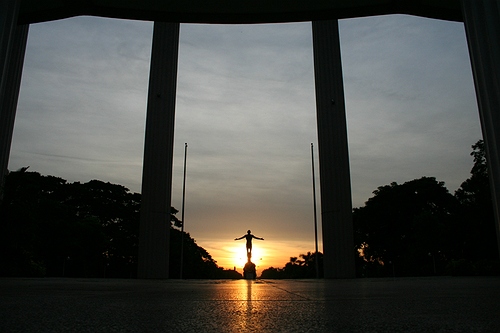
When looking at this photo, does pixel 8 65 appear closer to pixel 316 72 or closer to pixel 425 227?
pixel 316 72

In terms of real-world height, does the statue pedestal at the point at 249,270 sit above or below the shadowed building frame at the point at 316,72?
below

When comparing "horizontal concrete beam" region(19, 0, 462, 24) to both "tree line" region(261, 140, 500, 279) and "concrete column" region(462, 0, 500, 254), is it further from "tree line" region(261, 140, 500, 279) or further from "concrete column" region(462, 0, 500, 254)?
"tree line" region(261, 140, 500, 279)

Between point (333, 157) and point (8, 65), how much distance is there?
15.8 meters

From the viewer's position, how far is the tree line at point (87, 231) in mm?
36272

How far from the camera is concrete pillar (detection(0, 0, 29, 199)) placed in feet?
12.7

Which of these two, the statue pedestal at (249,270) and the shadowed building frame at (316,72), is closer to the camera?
the shadowed building frame at (316,72)

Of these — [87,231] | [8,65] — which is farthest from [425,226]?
[8,65]

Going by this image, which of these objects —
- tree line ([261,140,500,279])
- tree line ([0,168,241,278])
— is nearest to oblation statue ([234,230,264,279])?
tree line ([0,168,241,278])

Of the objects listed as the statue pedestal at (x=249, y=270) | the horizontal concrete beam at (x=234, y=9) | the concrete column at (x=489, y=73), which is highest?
the horizontal concrete beam at (x=234, y=9)

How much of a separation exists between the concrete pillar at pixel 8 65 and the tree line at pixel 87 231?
38.0 feet

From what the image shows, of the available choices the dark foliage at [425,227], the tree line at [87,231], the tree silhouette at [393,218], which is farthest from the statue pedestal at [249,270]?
the tree silhouette at [393,218]

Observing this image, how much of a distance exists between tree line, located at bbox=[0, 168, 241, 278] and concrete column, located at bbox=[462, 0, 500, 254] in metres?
21.3

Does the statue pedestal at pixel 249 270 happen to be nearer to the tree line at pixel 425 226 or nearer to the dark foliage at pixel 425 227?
the dark foliage at pixel 425 227

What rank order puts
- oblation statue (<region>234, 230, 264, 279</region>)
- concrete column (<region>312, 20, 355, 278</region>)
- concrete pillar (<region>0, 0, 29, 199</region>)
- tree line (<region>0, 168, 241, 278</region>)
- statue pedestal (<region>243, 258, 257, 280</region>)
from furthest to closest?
tree line (<region>0, 168, 241, 278</region>) → statue pedestal (<region>243, 258, 257, 280</region>) → oblation statue (<region>234, 230, 264, 279</region>) → concrete column (<region>312, 20, 355, 278</region>) → concrete pillar (<region>0, 0, 29, 199</region>)
